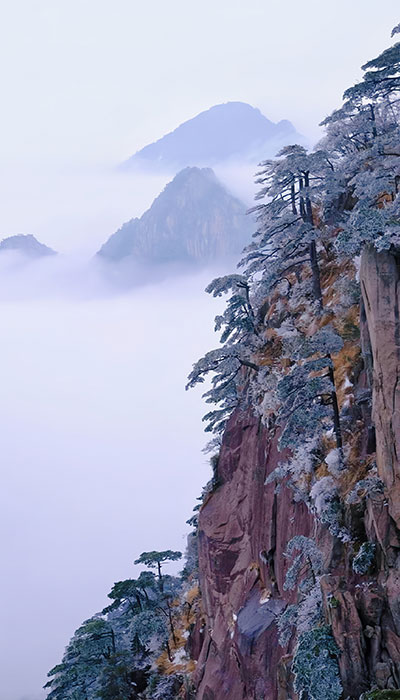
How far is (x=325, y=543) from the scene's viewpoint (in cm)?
1580

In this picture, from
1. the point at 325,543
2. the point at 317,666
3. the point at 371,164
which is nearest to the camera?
the point at 317,666

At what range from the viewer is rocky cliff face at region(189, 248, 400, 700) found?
44.3ft

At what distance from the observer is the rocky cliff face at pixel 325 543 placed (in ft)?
44.3

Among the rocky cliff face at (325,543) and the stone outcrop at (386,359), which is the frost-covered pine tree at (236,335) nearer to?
the rocky cliff face at (325,543)

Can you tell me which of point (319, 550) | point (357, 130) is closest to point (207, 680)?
point (319, 550)

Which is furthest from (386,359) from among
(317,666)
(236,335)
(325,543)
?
(236,335)

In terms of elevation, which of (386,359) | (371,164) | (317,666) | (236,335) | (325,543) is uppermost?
(371,164)

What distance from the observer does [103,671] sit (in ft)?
113

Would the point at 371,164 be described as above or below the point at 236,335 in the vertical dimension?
above

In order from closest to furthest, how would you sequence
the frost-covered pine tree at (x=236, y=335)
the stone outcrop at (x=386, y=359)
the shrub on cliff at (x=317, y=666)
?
the shrub on cliff at (x=317, y=666), the stone outcrop at (x=386, y=359), the frost-covered pine tree at (x=236, y=335)

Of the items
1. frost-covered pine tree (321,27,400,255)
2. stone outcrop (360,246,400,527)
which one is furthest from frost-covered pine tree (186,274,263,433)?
stone outcrop (360,246,400,527)

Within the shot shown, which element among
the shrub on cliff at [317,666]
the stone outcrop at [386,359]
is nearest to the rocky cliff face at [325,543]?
the stone outcrop at [386,359]

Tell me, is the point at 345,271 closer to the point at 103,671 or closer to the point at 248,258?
the point at 248,258

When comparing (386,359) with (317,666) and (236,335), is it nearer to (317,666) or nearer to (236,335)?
(317,666)
